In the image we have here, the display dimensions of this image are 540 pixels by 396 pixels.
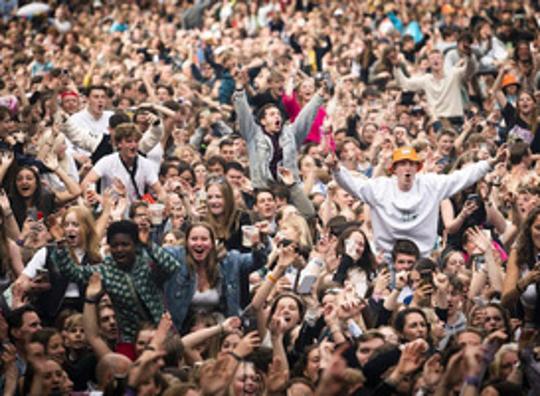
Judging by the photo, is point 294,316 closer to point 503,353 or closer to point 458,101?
point 503,353

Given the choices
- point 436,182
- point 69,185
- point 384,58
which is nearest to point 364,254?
point 436,182

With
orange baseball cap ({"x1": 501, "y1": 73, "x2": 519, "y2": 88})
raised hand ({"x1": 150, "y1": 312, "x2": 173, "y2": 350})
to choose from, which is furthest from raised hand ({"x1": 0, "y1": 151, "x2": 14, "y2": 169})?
orange baseball cap ({"x1": 501, "y1": 73, "x2": 519, "y2": 88})

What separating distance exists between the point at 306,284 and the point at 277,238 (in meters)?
0.75

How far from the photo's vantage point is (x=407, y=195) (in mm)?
11500

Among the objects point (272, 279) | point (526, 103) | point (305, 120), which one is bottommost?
point (272, 279)

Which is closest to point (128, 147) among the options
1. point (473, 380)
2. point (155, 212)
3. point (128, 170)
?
point (128, 170)

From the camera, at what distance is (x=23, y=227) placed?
11273 mm

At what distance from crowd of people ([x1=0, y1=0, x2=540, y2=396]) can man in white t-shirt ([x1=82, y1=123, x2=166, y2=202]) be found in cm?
2

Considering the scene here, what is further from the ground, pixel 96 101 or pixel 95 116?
pixel 96 101

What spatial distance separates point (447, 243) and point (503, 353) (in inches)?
134

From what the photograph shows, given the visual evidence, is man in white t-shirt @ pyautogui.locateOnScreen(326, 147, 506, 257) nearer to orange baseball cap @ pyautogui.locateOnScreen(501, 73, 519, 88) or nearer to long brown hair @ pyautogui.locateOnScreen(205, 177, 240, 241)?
long brown hair @ pyautogui.locateOnScreen(205, 177, 240, 241)

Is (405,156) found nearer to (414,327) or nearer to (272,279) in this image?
(272,279)

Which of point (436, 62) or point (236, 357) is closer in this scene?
point (236, 357)

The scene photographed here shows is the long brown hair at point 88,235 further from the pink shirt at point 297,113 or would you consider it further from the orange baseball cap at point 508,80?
the orange baseball cap at point 508,80
